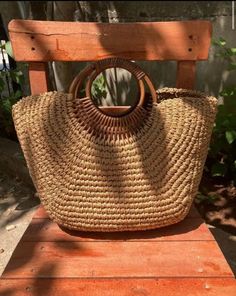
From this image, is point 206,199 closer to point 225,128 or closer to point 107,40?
point 225,128

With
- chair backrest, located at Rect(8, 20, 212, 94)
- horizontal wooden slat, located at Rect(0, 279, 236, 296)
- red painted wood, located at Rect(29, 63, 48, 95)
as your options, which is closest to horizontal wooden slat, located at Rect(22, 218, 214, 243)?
horizontal wooden slat, located at Rect(0, 279, 236, 296)

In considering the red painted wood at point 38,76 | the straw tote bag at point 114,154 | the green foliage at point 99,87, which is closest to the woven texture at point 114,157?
the straw tote bag at point 114,154

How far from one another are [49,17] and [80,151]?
1.45 metres

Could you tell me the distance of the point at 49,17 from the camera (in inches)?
98.7

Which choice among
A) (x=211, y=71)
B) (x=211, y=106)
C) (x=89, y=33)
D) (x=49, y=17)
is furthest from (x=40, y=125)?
(x=211, y=71)

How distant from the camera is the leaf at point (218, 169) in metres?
2.83

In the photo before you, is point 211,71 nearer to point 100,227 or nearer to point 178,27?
point 178,27

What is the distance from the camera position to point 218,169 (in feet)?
9.33

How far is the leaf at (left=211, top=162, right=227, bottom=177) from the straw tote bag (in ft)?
4.74

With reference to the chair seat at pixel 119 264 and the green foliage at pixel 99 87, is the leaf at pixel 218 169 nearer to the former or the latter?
the green foliage at pixel 99 87

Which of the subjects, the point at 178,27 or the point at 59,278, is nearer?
the point at 59,278

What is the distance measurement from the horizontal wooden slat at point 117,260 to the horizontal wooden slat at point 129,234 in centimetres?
3

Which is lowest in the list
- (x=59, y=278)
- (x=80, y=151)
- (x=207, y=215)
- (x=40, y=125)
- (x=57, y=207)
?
(x=207, y=215)

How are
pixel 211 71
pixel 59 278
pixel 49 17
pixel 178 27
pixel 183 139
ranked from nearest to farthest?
pixel 59 278, pixel 183 139, pixel 178 27, pixel 49 17, pixel 211 71
